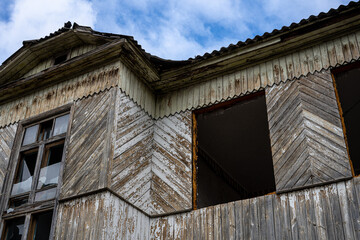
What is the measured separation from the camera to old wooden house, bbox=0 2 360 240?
848 centimetres

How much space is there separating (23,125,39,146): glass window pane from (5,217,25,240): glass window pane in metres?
1.87

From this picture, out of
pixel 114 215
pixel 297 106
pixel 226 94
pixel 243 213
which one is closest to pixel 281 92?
pixel 297 106

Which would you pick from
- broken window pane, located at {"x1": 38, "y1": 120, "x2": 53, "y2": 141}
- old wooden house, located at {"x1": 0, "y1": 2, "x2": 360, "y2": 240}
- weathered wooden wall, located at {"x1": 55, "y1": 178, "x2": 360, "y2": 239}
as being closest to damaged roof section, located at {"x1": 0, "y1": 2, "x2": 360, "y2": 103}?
old wooden house, located at {"x1": 0, "y1": 2, "x2": 360, "y2": 240}

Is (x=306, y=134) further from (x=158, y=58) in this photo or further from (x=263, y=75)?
(x=158, y=58)

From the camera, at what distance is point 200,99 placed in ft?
35.2

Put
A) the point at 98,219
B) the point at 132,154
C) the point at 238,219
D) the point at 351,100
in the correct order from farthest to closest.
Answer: the point at 351,100, the point at 132,154, the point at 238,219, the point at 98,219

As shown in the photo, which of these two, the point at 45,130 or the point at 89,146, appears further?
the point at 45,130

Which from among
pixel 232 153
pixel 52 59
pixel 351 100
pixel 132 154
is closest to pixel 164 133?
pixel 132 154

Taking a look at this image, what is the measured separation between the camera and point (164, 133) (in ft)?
35.2

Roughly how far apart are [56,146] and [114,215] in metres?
2.49

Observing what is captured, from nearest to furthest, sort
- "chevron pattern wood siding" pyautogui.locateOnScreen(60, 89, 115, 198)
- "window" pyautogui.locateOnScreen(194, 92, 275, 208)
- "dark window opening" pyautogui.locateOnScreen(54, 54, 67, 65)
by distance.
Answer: "chevron pattern wood siding" pyautogui.locateOnScreen(60, 89, 115, 198), "dark window opening" pyautogui.locateOnScreen(54, 54, 67, 65), "window" pyautogui.locateOnScreen(194, 92, 275, 208)

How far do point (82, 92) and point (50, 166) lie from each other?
5.91 ft

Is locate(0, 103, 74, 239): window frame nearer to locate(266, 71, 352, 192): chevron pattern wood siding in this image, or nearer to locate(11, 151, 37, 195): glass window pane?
locate(11, 151, 37, 195): glass window pane

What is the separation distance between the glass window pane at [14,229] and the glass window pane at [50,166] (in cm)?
79
